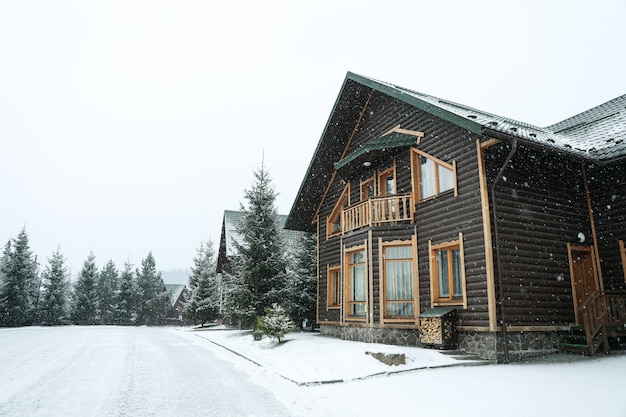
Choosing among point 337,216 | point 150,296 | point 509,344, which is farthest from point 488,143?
point 150,296

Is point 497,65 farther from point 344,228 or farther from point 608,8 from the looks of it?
point 344,228

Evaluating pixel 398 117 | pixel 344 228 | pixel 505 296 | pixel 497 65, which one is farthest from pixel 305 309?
pixel 497 65

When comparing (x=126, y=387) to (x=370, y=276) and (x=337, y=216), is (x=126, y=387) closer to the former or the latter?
(x=370, y=276)

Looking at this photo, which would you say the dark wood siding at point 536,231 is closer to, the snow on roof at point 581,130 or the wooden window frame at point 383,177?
the snow on roof at point 581,130

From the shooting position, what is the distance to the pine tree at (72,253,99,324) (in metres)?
42.5

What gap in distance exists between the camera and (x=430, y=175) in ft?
44.3

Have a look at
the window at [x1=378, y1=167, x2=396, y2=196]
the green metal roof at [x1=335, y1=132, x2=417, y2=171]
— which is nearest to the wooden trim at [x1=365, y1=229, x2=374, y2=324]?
the window at [x1=378, y1=167, x2=396, y2=196]

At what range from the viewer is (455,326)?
37.3 ft

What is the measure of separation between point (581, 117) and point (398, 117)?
7.59 metres

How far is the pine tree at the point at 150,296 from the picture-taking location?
46.5 metres

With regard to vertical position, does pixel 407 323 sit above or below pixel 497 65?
below

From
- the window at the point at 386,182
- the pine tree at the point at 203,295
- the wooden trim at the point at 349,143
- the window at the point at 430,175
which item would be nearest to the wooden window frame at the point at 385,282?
Answer: the window at the point at 430,175

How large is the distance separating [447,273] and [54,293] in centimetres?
3783

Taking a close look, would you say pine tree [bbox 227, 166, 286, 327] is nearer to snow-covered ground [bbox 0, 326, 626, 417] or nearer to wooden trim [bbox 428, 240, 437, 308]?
snow-covered ground [bbox 0, 326, 626, 417]
